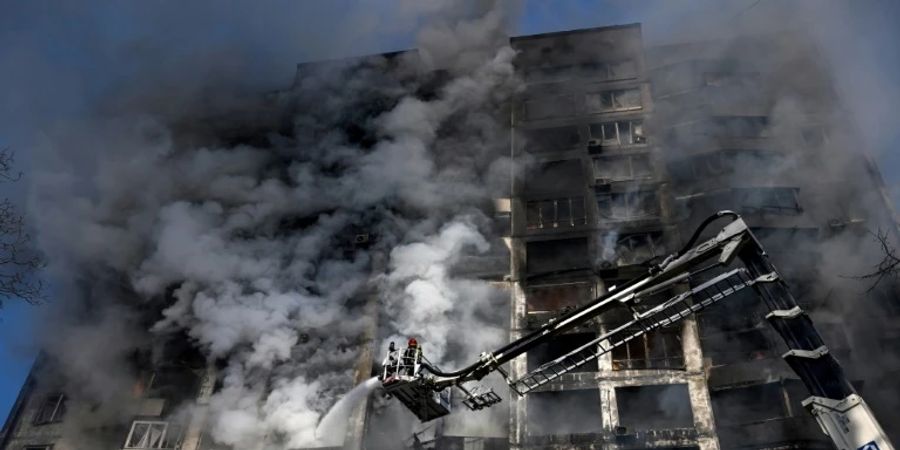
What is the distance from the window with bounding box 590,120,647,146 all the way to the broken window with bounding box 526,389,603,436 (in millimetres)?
11881

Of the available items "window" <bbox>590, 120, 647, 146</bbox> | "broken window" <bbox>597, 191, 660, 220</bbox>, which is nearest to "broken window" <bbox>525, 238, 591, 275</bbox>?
"broken window" <bbox>597, 191, 660, 220</bbox>

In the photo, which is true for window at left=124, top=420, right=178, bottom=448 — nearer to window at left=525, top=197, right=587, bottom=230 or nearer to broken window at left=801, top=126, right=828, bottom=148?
window at left=525, top=197, right=587, bottom=230

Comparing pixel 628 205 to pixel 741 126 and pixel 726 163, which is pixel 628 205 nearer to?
pixel 726 163

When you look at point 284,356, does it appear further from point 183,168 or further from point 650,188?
point 650,188

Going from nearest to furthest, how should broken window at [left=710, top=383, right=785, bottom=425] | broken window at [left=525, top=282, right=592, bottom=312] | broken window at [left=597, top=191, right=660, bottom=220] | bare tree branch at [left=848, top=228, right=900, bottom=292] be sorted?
1. bare tree branch at [left=848, top=228, right=900, bottom=292]
2. broken window at [left=710, top=383, right=785, bottom=425]
3. broken window at [left=525, top=282, right=592, bottom=312]
4. broken window at [left=597, top=191, right=660, bottom=220]

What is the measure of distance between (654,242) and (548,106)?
9666 mm

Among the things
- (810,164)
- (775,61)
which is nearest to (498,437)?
(810,164)

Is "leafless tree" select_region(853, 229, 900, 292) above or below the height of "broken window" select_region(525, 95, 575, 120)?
below

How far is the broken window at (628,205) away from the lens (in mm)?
26375

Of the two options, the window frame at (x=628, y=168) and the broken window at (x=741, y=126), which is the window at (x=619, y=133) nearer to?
the window frame at (x=628, y=168)

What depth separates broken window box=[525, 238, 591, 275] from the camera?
25.8 m

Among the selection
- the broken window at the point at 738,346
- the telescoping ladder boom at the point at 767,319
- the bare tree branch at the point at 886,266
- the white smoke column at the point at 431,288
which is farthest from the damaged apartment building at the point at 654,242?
the telescoping ladder boom at the point at 767,319

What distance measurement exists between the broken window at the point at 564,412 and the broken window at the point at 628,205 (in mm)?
7997

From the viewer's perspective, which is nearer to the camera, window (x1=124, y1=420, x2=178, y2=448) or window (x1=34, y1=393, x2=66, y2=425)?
window (x1=124, y1=420, x2=178, y2=448)
